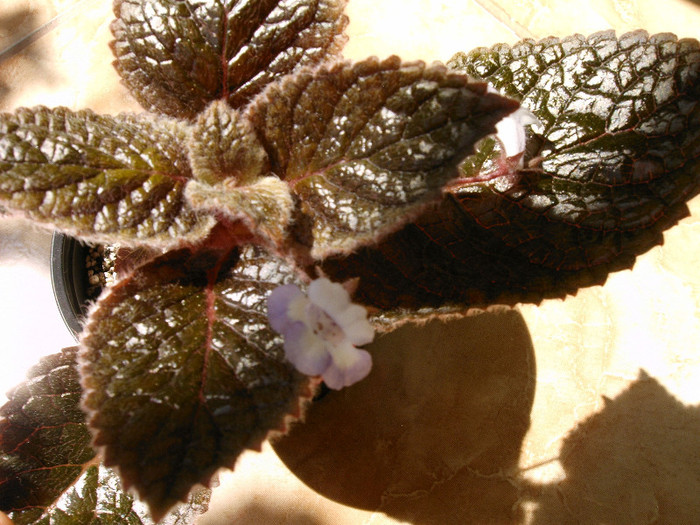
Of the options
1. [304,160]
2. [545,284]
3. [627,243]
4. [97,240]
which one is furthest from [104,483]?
[627,243]

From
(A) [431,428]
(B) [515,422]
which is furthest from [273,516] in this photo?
(B) [515,422]

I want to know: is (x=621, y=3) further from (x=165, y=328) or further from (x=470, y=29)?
(x=165, y=328)

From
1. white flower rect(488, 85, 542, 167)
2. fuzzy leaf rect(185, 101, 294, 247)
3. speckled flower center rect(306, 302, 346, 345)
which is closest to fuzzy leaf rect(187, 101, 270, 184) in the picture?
fuzzy leaf rect(185, 101, 294, 247)

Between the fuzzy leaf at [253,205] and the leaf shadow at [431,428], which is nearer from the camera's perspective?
the fuzzy leaf at [253,205]

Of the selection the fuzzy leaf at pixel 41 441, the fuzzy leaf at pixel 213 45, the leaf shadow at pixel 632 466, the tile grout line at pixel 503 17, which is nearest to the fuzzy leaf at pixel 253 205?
the fuzzy leaf at pixel 213 45

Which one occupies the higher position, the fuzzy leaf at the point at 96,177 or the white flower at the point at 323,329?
the fuzzy leaf at the point at 96,177

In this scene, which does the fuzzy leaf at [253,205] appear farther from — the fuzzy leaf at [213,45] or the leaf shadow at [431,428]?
the leaf shadow at [431,428]

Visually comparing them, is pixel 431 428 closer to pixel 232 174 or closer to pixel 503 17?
pixel 232 174
